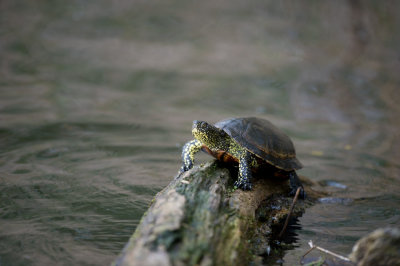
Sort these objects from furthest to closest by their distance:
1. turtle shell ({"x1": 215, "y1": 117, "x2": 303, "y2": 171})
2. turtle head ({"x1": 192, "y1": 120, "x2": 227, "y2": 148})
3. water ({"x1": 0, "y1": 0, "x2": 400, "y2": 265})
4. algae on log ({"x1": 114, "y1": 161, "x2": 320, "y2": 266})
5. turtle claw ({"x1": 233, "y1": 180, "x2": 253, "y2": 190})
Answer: water ({"x1": 0, "y1": 0, "x2": 400, "y2": 265}), turtle shell ({"x1": 215, "y1": 117, "x2": 303, "y2": 171}), turtle head ({"x1": 192, "y1": 120, "x2": 227, "y2": 148}), turtle claw ({"x1": 233, "y1": 180, "x2": 253, "y2": 190}), algae on log ({"x1": 114, "y1": 161, "x2": 320, "y2": 266})

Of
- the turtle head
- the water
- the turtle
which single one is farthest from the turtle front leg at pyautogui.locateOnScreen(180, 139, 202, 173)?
the water

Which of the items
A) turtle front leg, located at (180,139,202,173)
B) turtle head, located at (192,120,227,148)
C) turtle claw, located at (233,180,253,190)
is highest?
turtle head, located at (192,120,227,148)

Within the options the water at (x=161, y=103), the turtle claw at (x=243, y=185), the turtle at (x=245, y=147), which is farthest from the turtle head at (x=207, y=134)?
the water at (x=161, y=103)

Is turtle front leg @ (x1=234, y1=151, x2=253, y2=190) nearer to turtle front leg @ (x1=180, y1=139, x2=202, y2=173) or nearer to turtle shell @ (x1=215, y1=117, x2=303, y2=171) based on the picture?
turtle shell @ (x1=215, y1=117, x2=303, y2=171)

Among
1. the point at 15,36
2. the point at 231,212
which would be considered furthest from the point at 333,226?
the point at 15,36

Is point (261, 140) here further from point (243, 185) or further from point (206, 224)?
point (206, 224)

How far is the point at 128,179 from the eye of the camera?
5.38 m

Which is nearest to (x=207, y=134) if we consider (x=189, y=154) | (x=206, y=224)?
(x=189, y=154)

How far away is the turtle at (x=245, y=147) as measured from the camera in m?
3.86

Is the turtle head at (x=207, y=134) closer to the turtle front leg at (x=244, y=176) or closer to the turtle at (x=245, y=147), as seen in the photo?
the turtle at (x=245, y=147)

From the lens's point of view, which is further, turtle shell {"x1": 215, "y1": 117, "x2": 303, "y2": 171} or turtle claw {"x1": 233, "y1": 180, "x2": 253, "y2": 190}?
turtle shell {"x1": 215, "y1": 117, "x2": 303, "y2": 171}

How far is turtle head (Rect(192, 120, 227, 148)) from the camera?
151 inches

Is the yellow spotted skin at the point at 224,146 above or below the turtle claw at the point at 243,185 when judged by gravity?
above

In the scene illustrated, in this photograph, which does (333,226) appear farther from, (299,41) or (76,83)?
(299,41)
